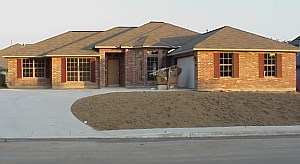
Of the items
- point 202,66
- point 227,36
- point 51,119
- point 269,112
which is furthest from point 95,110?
point 227,36

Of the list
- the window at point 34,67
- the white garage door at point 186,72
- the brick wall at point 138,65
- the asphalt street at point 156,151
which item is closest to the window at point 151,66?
the brick wall at point 138,65

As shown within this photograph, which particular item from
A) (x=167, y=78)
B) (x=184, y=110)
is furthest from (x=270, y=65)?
(x=184, y=110)

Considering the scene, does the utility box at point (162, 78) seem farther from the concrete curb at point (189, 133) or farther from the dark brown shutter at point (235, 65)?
the concrete curb at point (189, 133)

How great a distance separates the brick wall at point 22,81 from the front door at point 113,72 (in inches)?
178

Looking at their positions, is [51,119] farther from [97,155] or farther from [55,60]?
[55,60]

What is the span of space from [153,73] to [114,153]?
819 inches

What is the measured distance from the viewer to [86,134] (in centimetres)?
1641

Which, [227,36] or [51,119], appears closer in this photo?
[51,119]

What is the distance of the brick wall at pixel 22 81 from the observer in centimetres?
3566

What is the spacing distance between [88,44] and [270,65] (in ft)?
45.2

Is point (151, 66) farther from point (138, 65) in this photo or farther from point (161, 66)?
point (138, 65)

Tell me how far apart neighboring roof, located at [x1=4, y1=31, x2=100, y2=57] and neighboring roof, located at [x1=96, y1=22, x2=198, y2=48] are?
15.6 feet

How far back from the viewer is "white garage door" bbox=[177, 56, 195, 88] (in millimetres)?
31216

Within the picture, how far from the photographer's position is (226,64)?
1199 inches
